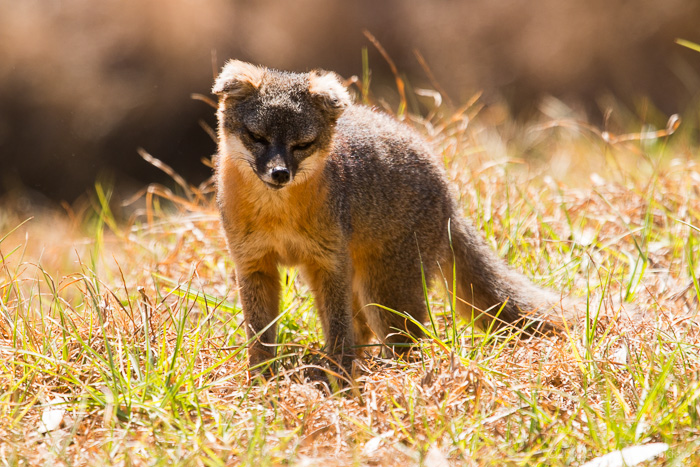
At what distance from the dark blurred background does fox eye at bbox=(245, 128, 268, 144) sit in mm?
9689

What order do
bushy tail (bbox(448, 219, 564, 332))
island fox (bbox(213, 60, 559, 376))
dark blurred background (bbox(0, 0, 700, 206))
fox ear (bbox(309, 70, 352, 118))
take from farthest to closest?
dark blurred background (bbox(0, 0, 700, 206)), bushy tail (bbox(448, 219, 564, 332)), fox ear (bbox(309, 70, 352, 118)), island fox (bbox(213, 60, 559, 376))

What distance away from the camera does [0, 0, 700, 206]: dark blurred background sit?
13.8m

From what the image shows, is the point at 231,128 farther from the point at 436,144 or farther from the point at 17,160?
the point at 17,160

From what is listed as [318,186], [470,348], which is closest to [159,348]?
[318,186]

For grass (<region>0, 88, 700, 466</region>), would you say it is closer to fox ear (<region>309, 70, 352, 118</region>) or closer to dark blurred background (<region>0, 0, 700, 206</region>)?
fox ear (<region>309, 70, 352, 118</region>)

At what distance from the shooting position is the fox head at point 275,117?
13.5 feet

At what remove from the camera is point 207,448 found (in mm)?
3068

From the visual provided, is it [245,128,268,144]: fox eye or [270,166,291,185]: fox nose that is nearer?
[270,166,291,185]: fox nose

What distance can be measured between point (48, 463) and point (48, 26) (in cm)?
1229

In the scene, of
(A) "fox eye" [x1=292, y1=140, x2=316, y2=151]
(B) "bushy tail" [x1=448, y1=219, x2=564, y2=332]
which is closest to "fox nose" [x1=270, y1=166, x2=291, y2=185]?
(A) "fox eye" [x1=292, y1=140, x2=316, y2=151]

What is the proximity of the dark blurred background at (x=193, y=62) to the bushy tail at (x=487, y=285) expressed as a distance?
357 inches

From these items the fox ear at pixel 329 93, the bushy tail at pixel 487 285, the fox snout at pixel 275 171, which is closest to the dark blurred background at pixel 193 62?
the bushy tail at pixel 487 285

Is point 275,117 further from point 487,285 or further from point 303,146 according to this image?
point 487,285

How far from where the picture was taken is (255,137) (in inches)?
164
